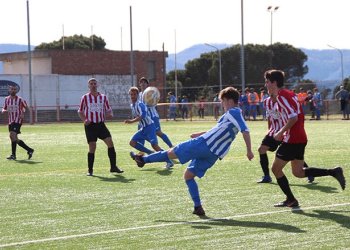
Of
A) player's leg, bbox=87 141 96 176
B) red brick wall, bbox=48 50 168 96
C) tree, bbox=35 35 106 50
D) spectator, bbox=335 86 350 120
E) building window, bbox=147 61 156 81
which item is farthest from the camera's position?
tree, bbox=35 35 106 50

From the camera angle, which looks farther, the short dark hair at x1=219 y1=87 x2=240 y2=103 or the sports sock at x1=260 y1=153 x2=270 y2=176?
the sports sock at x1=260 y1=153 x2=270 y2=176

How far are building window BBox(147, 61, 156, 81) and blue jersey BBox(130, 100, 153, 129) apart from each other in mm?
56156

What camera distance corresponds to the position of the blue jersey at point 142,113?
17281mm

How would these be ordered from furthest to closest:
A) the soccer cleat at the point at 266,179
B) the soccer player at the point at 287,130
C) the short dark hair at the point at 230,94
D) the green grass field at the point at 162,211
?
the soccer cleat at the point at 266,179 < the soccer player at the point at 287,130 < the short dark hair at the point at 230,94 < the green grass field at the point at 162,211

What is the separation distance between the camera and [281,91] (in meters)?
11.0

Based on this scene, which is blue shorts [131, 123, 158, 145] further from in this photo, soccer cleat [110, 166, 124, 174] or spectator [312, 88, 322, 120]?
spectator [312, 88, 322, 120]

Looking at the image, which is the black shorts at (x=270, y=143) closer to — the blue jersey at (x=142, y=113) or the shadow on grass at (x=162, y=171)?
the shadow on grass at (x=162, y=171)

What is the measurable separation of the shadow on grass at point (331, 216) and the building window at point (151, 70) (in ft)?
208

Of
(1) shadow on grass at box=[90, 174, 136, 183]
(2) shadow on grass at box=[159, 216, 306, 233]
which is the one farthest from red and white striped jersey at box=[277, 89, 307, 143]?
(1) shadow on grass at box=[90, 174, 136, 183]

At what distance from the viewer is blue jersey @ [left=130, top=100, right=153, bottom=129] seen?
56.7ft

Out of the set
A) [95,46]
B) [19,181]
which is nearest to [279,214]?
[19,181]

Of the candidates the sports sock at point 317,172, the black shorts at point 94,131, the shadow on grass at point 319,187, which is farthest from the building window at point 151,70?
the sports sock at point 317,172

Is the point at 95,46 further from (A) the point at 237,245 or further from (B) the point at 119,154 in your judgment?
(A) the point at 237,245

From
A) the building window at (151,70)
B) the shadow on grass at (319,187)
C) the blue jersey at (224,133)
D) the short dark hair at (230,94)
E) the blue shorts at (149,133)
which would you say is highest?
the building window at (151,70)
